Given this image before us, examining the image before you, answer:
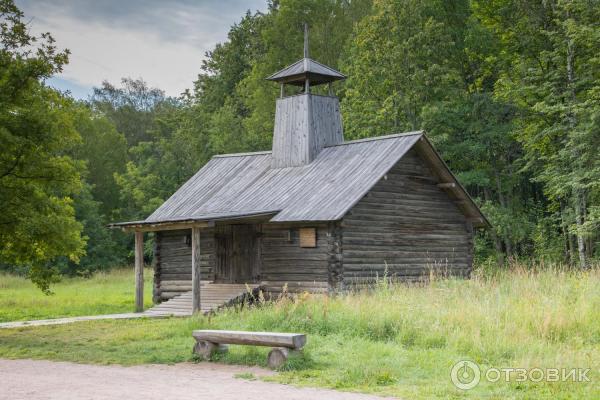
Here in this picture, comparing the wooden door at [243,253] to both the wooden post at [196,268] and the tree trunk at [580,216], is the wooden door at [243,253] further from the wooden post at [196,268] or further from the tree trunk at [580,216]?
the tree trunk at [580,216]

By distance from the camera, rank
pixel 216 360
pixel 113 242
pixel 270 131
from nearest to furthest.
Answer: pixel 216 360 < pixel 270 131 < pixel 113 242

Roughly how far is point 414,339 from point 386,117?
73.4 ft

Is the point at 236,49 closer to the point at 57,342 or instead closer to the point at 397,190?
the point at 397,190

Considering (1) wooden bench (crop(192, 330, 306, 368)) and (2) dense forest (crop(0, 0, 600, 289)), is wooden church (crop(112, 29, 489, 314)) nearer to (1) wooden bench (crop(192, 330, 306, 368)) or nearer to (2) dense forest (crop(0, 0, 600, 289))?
(2) dense forest (crop(0, 0, 600, 289))

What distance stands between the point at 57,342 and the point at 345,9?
33556 mm

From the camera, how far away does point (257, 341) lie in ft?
38.0

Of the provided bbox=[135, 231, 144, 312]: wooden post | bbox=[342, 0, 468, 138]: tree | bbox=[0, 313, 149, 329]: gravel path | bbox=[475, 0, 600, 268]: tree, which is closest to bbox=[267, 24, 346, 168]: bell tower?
bbox=[135, 231, 144, 312]: wooden post

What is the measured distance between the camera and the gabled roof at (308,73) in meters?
26.1

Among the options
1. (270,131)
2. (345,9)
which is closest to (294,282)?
(270,131)

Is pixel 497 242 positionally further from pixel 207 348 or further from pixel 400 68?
pixel 207 348

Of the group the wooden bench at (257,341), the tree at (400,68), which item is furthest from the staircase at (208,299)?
the tree at (400,68)

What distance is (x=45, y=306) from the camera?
84.6 feet

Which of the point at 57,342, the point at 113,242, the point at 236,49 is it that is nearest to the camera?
the point at 57,342

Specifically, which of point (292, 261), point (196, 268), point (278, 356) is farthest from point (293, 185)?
point (278, 356)
